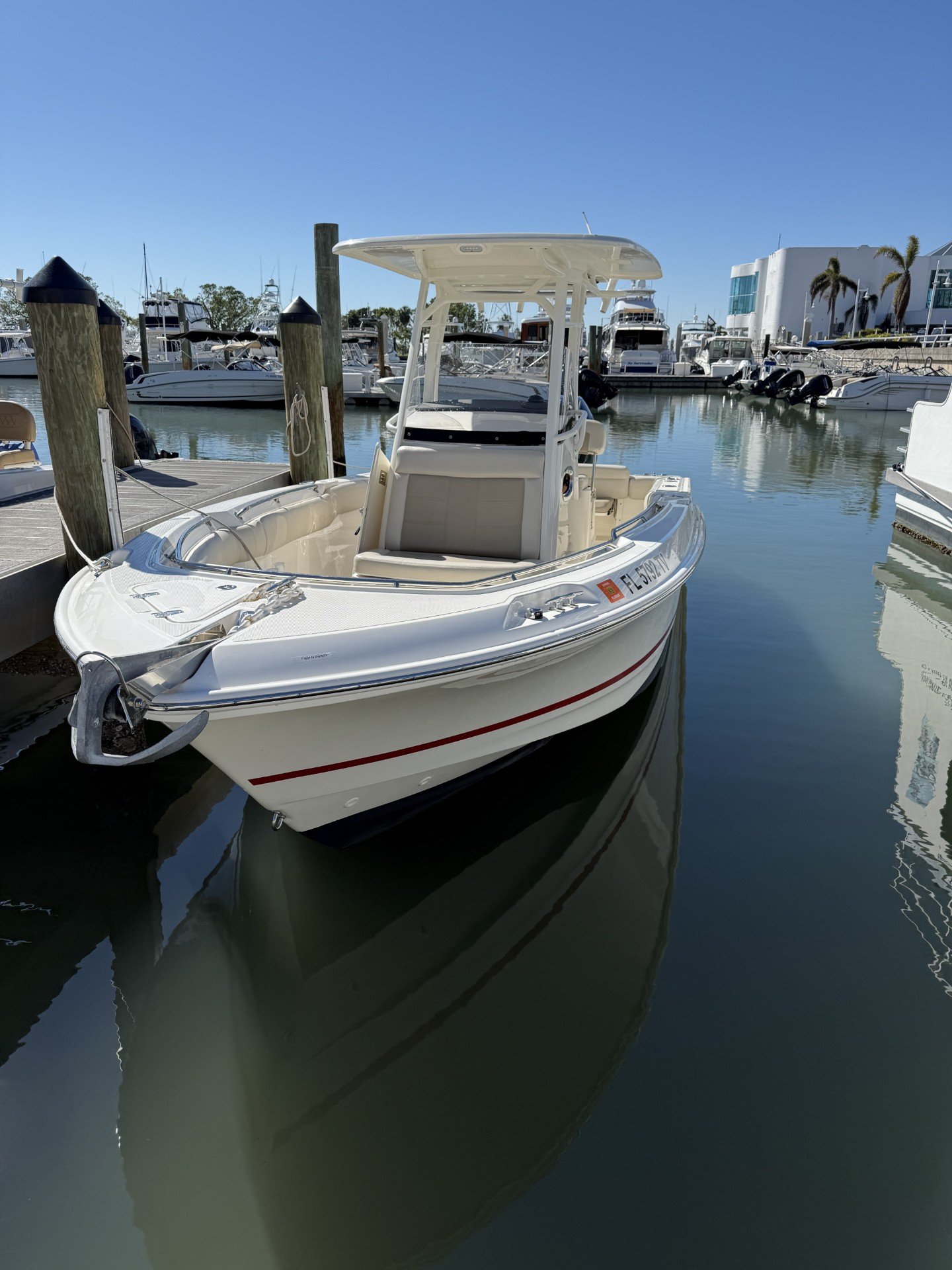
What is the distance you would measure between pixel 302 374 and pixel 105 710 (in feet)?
17.8

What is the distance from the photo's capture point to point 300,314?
25.6ft

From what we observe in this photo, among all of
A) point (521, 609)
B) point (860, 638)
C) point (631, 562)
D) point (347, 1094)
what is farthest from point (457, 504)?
point (860, 638)

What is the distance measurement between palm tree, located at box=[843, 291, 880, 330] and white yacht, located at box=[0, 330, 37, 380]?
178ft

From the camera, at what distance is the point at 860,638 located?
307 inches

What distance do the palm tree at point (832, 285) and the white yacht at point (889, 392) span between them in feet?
94.4

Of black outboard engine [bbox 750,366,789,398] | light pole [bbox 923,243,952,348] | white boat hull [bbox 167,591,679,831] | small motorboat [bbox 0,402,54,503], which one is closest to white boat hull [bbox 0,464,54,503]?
small motorboat [bbox 0,402,54,503]

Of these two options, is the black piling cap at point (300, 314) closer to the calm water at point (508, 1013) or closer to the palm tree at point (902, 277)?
the calm water at point (508, 1013)

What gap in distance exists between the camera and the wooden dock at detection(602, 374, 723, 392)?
1658 inches

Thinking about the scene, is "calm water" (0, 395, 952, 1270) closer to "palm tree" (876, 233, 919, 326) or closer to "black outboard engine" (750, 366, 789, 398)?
"black outboard engine" (750, 366, 789, 398)

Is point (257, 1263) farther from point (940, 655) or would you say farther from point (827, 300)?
point (827, 300)

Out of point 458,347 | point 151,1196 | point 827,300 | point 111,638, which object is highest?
point 827,300

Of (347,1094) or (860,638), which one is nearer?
(347,1094)

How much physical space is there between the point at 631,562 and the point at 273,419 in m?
26.9

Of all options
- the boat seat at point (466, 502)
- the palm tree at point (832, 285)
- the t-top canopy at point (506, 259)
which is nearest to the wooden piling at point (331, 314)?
the t-top canopy at point (506, 259)
